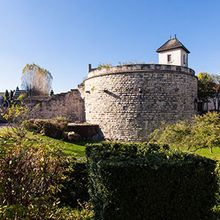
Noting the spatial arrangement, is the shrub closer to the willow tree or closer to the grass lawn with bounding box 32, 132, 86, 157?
the grass lawn with bounding box 32, 132, 86, 157

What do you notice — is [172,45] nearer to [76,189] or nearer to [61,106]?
[61,106]

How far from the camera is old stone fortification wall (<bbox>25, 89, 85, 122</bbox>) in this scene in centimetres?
2827

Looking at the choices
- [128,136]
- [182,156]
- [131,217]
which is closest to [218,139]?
[182,156]

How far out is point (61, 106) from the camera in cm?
2897

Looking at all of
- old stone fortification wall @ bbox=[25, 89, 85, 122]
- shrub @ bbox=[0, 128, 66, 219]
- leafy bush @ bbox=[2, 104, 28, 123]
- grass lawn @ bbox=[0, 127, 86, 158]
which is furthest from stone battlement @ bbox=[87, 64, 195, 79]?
shrub @ bbox=[0, 128, 66, 219]

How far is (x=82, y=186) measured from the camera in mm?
8367

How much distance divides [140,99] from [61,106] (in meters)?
9.42

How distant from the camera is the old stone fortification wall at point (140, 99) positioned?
2248cm

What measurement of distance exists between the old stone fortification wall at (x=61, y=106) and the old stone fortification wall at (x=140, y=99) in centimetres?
597

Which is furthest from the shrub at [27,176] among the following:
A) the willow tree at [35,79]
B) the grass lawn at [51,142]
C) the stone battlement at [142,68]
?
the willow tree at [35,79]

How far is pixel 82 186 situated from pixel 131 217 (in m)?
3.03

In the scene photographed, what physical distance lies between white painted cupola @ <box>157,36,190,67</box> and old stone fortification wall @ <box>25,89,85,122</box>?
38.9ft

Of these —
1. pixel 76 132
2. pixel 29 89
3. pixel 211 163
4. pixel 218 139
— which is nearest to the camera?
pixel 211 163

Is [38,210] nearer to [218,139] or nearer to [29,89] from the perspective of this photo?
[218,139]
